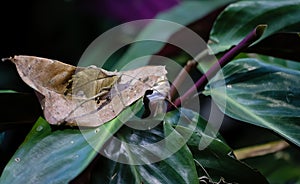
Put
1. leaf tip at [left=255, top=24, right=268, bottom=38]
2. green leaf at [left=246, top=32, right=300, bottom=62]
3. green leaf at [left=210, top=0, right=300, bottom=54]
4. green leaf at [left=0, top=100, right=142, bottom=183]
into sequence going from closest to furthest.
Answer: green leaf at [left=0, top=100, right=142, bottom=183]
leaf tip at [left=255, top=24, right=268, bottom=38]
green leaf at [left=246, top=32, right=300, bottom=62]
green leaf at [left=210, top=0, right=300, bottom=54]

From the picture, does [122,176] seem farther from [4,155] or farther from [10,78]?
[10,78]

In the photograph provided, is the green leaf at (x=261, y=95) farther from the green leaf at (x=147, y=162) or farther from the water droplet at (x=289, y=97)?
the green leaf at (x=147, y=162)

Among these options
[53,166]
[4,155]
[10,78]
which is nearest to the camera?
[53,166]

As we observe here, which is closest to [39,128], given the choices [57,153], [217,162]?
[57,153]

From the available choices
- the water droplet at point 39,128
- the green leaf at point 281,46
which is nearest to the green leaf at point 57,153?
the water droplet at point 39,128

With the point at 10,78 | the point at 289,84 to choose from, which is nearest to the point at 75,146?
the point at 289,84

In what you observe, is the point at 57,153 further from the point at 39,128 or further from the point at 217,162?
the point at 217,162

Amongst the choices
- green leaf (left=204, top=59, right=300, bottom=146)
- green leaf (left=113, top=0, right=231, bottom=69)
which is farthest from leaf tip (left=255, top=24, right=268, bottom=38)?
green leaf (left=113, top=0, right=231, bottom=69)

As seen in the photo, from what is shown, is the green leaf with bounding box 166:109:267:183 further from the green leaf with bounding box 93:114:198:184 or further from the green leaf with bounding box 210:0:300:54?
the green leaf with bounding box 210:0:300:54
